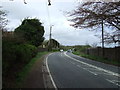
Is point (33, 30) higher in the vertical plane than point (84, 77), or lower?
higher

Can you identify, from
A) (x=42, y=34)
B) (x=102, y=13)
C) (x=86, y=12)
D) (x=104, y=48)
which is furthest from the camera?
(x=42, y=34)

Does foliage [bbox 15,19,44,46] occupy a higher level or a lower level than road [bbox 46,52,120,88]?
higher

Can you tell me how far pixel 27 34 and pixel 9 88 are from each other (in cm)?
4422

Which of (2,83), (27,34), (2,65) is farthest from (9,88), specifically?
(27,34)

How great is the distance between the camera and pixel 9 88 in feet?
34.1

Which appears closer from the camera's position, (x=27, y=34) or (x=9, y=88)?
(x=9, y=88)

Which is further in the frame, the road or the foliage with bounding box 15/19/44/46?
the foliage with bounding box 15/19/44/46

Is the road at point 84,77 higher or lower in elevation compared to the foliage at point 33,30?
lower

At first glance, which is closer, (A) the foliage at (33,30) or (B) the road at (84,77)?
(B) the road at (84,77)

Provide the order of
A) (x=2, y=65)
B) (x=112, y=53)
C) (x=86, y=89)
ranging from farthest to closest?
(x=112, y=53) → (x=86, y=89) → (x=2, y=65)

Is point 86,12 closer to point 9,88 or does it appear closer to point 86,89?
point 86,89

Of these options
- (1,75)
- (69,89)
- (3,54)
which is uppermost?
(3,54)

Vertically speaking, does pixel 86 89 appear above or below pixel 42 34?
below

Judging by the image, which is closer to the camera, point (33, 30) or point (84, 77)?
point (84, 77)
